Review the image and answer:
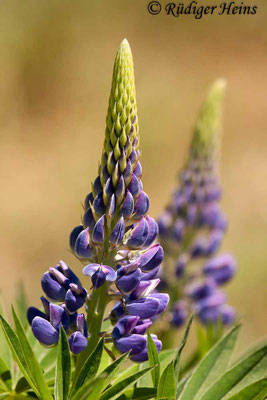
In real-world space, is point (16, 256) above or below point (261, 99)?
below

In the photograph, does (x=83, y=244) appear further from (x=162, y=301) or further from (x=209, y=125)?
(x=209, y=125)

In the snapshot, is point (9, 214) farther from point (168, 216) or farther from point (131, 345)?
point (131, 345)

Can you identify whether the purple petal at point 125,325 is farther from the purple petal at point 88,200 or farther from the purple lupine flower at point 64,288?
the purple petal at point 88,200

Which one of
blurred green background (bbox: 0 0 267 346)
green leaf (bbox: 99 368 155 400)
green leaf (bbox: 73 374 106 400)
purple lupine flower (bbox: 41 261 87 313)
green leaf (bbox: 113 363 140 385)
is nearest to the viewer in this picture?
green leaf (bbox: 73 374 106 400)

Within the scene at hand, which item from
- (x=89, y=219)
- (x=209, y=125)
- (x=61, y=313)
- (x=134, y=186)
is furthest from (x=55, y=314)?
(x=209, y=125)

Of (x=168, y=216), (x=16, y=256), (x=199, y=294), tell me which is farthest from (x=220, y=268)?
(x=16, y=256)

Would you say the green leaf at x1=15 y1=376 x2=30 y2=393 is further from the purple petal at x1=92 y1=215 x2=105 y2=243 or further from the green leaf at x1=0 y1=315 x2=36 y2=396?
the purple petal at x1=92 y1=215 x2=105 y2=243

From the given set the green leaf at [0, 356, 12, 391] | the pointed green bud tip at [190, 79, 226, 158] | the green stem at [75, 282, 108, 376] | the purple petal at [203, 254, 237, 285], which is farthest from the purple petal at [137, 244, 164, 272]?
the purple petal at [203, 254, 237, 285]
